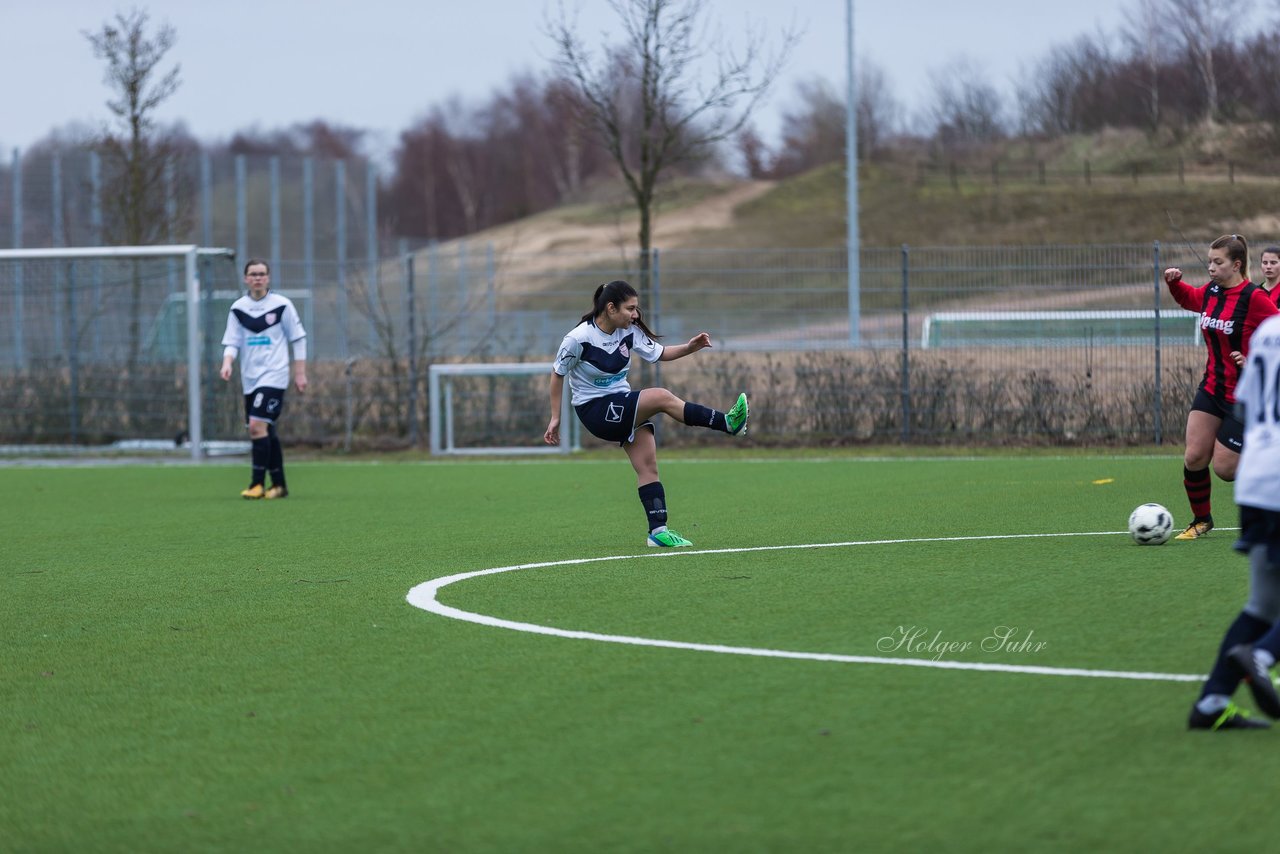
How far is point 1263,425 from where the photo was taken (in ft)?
15.4

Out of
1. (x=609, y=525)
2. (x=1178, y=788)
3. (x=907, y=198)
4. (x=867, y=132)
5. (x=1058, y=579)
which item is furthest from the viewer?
(x=867, y=132)

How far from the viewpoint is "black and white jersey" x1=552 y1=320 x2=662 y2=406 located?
9.52m

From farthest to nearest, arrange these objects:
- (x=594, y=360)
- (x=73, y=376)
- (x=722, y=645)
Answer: (x=73, y=376)
(x=594, y=360)
(x=722, y=645)

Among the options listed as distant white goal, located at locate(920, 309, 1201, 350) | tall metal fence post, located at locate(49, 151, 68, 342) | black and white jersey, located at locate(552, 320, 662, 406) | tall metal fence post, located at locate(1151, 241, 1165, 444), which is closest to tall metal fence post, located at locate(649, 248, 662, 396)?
distant white goal, located at locate(920, 309, 1201, 350)

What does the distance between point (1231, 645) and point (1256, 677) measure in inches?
9.1

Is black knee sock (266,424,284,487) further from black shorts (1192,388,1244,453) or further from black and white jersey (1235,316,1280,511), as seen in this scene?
black and white jersey (1235,316,1280,511)

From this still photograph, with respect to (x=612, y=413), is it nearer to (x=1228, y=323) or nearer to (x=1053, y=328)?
(x=1228, y=323)

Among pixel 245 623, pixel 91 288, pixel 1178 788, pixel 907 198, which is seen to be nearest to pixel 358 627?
pixel 245 623

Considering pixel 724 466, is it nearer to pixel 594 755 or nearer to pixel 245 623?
pixel 245 623

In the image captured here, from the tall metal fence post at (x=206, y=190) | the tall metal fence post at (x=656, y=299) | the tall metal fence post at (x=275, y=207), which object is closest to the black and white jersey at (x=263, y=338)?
the tall metal fence post at (x=656, y=299)

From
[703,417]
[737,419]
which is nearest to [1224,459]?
[737,419]

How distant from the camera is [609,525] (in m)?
11.1

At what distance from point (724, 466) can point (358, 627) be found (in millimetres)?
10388

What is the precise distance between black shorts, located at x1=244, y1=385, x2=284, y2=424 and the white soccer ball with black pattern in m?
7.73
